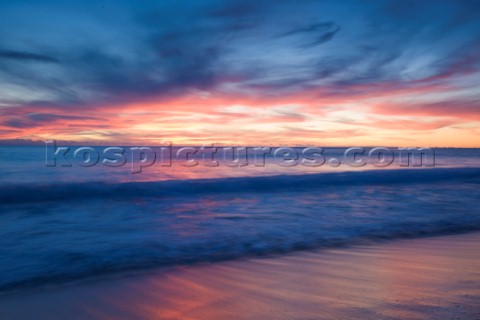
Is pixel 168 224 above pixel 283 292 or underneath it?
underneath

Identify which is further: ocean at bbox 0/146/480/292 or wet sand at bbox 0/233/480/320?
ocean at bbox 0/146/480/292

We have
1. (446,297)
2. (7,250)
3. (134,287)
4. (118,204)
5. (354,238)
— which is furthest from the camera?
(118,204)

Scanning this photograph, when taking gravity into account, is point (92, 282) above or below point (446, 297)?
below

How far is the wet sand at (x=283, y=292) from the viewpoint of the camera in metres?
2.41

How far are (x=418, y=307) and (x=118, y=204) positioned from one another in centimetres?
846

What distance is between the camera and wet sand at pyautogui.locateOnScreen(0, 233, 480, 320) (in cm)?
241

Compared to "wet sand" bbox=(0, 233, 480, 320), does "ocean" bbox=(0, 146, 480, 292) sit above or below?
below

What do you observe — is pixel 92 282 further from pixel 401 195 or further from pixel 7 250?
pixel 401 195

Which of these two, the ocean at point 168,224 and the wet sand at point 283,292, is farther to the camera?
the ocean at point 168,224

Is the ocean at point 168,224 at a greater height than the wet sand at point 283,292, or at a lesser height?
lesser

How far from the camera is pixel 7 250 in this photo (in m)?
4.54

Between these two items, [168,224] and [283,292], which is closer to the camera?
[283,292]

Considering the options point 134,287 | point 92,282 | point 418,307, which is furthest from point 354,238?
point 92,282

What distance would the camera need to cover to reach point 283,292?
9.27ft
